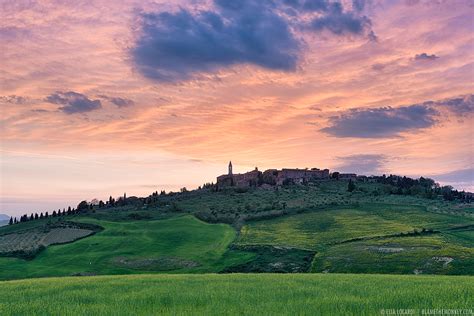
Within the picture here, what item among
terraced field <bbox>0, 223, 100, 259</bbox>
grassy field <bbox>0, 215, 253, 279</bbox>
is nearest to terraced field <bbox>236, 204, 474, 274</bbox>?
grassy field <bbox>0, 215, 253, 279</bbox>

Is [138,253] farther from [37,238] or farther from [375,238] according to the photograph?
[375,238]

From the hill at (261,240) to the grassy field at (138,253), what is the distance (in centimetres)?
22

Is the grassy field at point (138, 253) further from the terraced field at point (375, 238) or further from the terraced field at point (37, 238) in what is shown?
the terraced field at point (375, 238)

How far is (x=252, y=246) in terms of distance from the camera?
303ft

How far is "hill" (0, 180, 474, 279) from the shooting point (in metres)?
70.8

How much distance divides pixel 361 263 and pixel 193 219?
80.0 m

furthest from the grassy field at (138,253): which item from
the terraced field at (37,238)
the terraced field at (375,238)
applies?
the terraced field at (375,238)

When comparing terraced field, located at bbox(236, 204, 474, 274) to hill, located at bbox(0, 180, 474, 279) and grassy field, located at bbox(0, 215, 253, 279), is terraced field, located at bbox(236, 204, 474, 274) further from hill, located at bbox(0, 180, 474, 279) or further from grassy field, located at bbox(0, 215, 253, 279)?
grassy field, located at bbox(0, 215, 253, 279)

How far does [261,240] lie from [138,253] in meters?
27.0

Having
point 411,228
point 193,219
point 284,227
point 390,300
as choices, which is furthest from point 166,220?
point 390,300

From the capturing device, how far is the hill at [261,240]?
2785 inches

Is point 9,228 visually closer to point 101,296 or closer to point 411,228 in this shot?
point 411,228

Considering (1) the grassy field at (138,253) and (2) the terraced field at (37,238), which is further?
(2) the terraced field at (37,238)

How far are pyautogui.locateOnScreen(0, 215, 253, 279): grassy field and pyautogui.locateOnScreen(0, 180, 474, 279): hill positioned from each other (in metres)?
0.22
